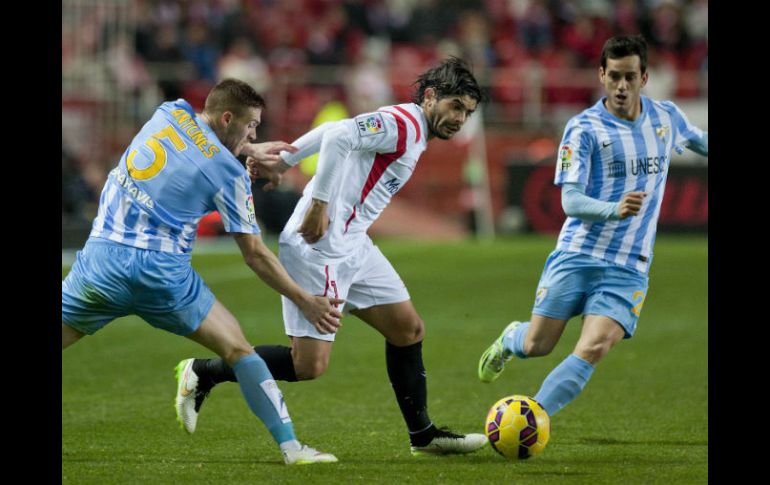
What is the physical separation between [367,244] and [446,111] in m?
0.92

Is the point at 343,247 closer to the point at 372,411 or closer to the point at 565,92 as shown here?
the point at 372,411

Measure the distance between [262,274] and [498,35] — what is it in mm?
21464

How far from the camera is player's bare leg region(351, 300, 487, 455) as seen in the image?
695 cm

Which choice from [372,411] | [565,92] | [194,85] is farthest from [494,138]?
[372,411]

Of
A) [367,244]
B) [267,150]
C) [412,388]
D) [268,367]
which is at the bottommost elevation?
[412,388]

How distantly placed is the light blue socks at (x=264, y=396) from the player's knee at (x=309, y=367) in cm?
62

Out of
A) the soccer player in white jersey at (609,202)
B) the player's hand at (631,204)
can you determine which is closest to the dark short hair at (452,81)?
the soccer player in white jersey at (609,202)

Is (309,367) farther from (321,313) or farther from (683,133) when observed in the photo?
(683,133)

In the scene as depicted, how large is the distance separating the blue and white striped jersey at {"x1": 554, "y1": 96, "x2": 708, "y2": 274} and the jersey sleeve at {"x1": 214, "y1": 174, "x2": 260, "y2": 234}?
1903 mm

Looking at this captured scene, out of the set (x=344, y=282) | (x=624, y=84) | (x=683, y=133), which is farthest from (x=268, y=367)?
(x=683, y=133)

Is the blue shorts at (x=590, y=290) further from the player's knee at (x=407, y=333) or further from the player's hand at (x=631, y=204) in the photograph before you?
the player's knee at (x=407, y=333)

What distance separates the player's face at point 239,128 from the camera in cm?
612

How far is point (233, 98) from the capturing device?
6.08 metres

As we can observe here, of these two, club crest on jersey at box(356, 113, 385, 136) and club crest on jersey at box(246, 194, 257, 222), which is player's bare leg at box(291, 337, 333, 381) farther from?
club crest on jersey at box(356, 113, 385, 136)
